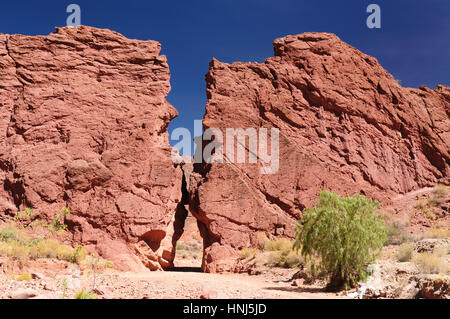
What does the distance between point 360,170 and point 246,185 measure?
6.90m

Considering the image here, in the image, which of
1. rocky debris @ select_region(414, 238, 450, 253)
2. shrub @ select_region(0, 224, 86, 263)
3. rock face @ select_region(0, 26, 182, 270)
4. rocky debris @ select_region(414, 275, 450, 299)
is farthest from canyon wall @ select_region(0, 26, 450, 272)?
rocky debris @ select_region(414, 275, 450, 299)

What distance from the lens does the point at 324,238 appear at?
11.6 metres

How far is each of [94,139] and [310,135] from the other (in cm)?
1057

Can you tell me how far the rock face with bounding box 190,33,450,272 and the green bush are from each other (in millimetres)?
5990

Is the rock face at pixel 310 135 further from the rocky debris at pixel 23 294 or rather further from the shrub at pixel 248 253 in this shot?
the rocky debris at pixel 23 294

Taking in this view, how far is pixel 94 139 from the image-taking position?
55.0ft

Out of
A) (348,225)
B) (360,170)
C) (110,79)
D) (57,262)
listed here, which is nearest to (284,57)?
(360,170)

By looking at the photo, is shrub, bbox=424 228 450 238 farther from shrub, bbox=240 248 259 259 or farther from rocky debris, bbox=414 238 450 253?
shrub, bbox=240 248 259 259

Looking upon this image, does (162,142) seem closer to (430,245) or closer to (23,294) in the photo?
(23,294)

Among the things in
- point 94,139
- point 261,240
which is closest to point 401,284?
point 261,240

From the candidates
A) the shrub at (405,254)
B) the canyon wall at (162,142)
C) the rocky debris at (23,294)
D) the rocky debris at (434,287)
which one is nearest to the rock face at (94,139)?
the canyon wall at (162,142)

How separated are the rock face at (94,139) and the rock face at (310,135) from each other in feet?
7.66

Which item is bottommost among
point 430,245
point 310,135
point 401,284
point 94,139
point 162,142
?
→ point 401,284
